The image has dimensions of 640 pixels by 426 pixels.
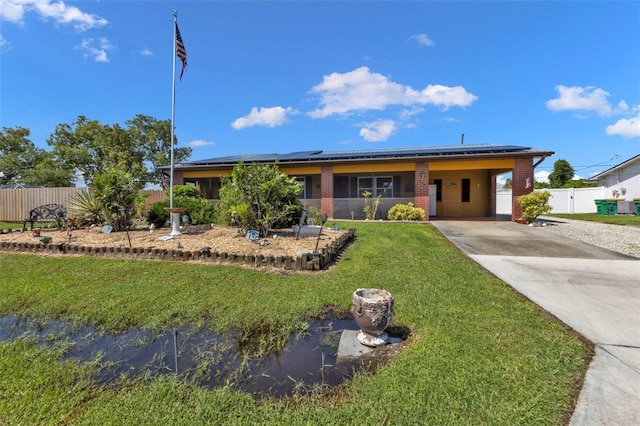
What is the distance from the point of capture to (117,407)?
198 centimetres

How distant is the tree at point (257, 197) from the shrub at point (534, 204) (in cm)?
1014

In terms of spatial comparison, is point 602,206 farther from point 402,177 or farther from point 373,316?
point 373,316

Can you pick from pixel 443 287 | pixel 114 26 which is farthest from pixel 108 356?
pixel 114 26

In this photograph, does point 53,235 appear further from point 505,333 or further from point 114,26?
point 505,333

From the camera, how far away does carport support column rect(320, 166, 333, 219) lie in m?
15.5

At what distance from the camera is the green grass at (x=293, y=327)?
1.91m

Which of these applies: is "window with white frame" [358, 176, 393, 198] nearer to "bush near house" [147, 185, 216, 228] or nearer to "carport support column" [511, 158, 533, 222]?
"carport support column" [511, 158, 533, 222]

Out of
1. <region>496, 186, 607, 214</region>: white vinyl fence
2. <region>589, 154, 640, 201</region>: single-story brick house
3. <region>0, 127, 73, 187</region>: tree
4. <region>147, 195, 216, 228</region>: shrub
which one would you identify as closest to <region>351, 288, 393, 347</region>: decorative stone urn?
<region>147, 195, 216, 228</region>: shrub

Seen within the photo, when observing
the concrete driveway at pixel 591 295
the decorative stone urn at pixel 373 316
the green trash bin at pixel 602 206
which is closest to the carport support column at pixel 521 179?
the concrete driveway at pixel 591 295

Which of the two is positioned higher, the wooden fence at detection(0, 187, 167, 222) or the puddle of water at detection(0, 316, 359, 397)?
the wooden fence at detection(0, 187, 167, 222)

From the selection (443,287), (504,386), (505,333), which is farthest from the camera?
(443,287)

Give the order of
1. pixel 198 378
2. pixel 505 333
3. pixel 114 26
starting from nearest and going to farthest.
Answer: pixel 198 378, pixel 505 333, pixel 114 26

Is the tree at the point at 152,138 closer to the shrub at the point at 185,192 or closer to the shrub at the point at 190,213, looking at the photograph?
the shrub at the point at 185,192

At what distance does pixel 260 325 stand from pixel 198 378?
3.11ft
